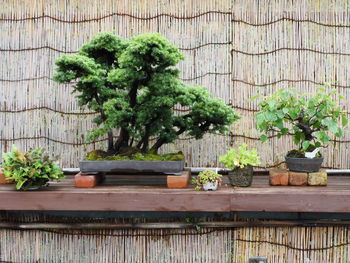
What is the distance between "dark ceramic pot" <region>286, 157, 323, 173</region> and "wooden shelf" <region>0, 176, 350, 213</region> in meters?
0.15

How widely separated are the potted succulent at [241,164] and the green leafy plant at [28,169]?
1.02 metres

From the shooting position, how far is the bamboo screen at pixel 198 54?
2887 mm

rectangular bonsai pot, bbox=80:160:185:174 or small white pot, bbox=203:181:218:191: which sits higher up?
rectangular bonsai pot, bbox=80:160:185:174

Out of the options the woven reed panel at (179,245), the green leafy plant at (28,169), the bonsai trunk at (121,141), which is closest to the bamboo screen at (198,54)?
the bonsai trunk at (121,141)

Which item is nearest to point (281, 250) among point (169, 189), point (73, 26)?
point (169, 189)

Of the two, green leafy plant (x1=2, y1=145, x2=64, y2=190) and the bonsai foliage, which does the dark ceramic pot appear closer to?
A: the bonsai foliage

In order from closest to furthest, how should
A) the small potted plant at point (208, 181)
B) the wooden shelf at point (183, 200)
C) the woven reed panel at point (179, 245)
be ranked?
1. the wooden shelf at point (183, 200)
2. the small potted plant at point (208, 181)
3. the woven reed panel at point (179, 245)

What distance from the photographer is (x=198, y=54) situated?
2906 mm

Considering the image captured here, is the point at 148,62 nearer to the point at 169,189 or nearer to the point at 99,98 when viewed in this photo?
the point at 99,98

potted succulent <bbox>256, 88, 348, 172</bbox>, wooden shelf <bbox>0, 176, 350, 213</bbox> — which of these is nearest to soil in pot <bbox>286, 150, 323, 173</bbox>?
potted succulent <bbox>256, 88, 348, 172</bbox>

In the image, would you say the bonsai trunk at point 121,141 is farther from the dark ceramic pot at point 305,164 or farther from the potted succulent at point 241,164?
the dark ceramic pot at point 305,164

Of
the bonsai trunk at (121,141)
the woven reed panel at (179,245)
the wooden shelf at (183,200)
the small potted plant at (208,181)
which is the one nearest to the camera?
the wooden shelf at (183,200)

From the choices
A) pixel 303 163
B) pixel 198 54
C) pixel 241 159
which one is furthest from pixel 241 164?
pixel 198 54

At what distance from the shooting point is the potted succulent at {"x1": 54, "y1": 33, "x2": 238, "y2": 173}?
2299mm
